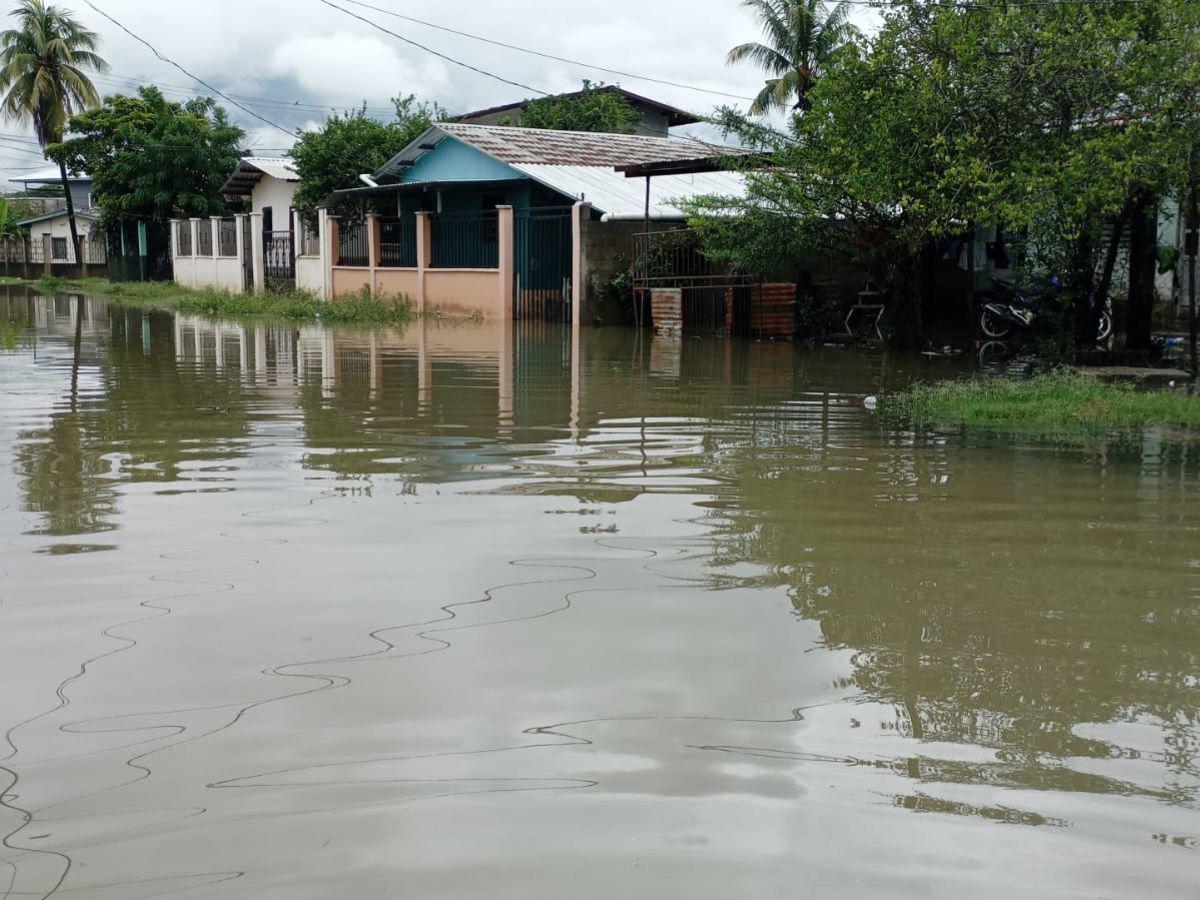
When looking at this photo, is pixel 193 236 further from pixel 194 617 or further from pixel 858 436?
pixel 194 617

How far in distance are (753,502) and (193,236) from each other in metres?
33.7

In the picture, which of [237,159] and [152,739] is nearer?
[152,739]

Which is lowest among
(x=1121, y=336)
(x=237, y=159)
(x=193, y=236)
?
(x=1121, y=336)

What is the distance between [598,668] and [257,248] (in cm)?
3109

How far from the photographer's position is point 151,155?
1539 inches

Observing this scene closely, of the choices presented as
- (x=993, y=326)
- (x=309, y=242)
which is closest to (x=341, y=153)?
(x=309, y=242)

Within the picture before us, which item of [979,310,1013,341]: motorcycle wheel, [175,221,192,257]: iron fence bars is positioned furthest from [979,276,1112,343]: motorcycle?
[175,221,192,257]: iron fence bars

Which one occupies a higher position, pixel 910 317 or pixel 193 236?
pixel 193 236

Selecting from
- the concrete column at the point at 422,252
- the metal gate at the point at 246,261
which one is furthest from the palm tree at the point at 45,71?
the concrete column at the point at 422,252

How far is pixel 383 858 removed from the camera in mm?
3008

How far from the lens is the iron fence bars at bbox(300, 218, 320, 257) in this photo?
31641mm

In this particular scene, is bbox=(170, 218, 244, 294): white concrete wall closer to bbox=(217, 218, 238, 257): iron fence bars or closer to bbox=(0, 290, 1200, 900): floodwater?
bbox=(217, 218, 238, 257): iron fence bars

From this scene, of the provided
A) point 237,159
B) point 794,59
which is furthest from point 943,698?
point 237,159

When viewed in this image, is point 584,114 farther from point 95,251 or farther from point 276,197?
point 95,251
